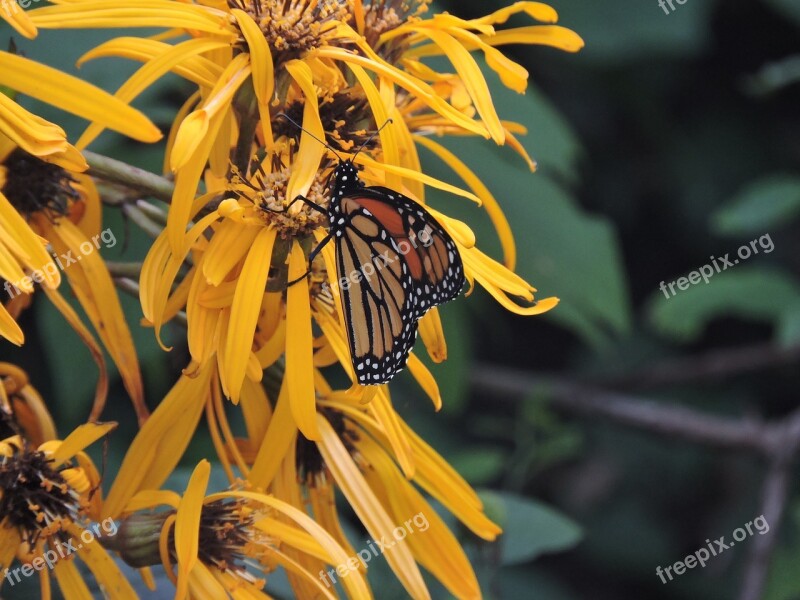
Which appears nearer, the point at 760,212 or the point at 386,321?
the point at 386,321

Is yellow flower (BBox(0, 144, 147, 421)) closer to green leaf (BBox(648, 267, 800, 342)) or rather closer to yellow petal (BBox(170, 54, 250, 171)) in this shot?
yellow petal (BBox(170, 54, 250, 171))

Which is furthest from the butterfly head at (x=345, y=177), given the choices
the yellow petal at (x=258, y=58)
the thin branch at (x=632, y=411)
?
the thin branch at (x=632, y=411)

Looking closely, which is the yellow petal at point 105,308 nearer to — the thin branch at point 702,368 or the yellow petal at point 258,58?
the yellow petal at point 258,58

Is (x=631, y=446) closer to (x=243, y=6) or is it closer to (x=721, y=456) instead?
(x=721, y=456)

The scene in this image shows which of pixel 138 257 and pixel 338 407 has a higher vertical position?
pixel 138 257

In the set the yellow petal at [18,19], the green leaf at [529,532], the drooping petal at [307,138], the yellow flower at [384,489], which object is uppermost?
the yellow petal at [18,19]

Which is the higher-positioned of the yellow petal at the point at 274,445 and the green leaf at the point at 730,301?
the yellow petal at the point at 274,445

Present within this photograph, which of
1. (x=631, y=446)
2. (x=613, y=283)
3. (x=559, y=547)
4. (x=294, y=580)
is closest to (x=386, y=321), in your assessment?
(x=294, y=580)
